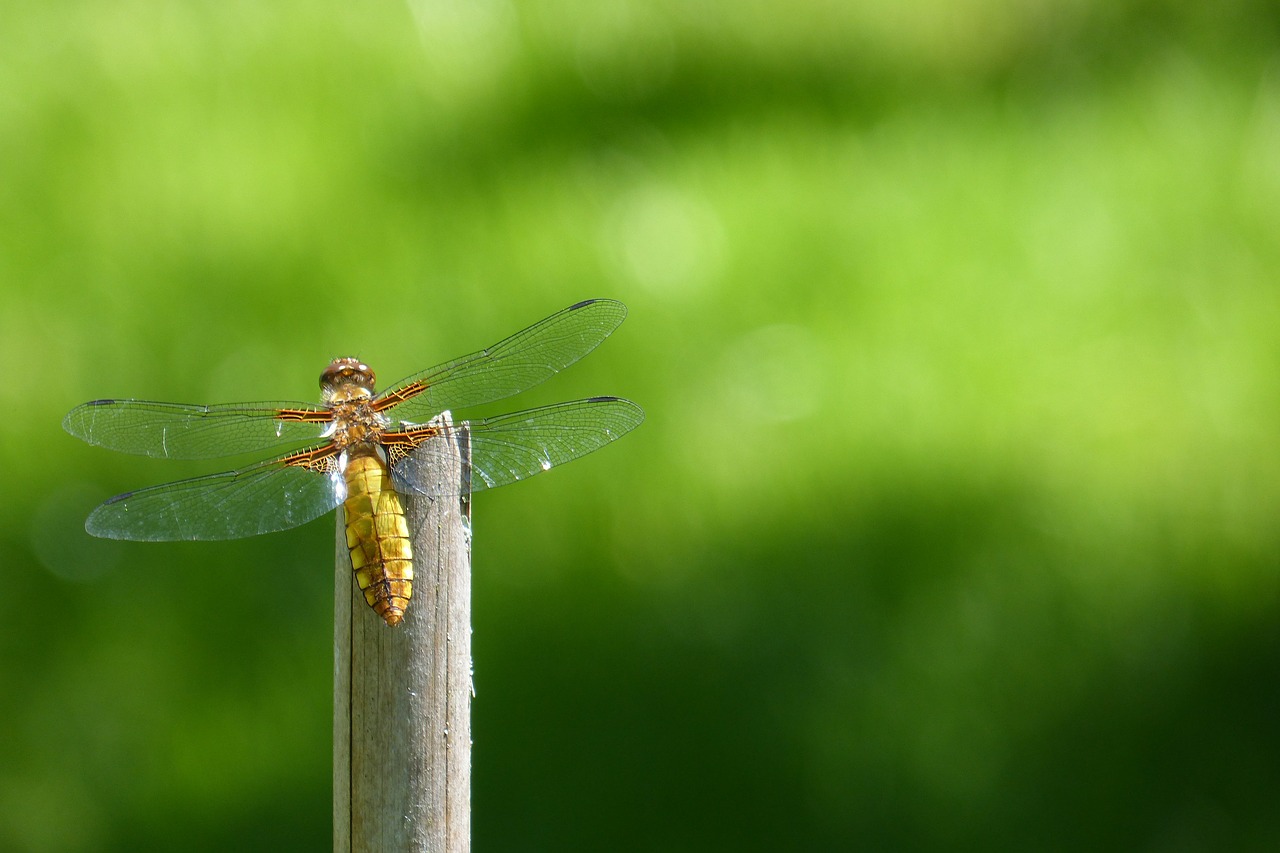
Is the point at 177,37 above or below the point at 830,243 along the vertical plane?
above

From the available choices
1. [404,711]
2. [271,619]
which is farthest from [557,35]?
[404,711]

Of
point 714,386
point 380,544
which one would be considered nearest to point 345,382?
point 380,544

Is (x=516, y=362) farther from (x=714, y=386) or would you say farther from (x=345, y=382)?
(x=714, y=386)

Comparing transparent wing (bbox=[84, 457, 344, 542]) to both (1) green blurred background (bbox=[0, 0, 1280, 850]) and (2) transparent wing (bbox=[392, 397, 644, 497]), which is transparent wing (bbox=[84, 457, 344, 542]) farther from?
(1) green blurred background (bbox=[0, 0, 1280, 850])

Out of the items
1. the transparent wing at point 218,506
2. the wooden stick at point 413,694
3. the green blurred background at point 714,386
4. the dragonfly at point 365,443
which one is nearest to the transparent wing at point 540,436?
the dragonfly at point 365,443

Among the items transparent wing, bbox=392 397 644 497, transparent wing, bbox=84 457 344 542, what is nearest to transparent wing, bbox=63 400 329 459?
transparent wing, bbox=84 457 344 542

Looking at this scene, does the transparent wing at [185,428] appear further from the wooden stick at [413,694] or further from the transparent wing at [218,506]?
the wooden stick at [413,694]

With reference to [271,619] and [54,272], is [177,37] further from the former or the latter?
[271,619]
